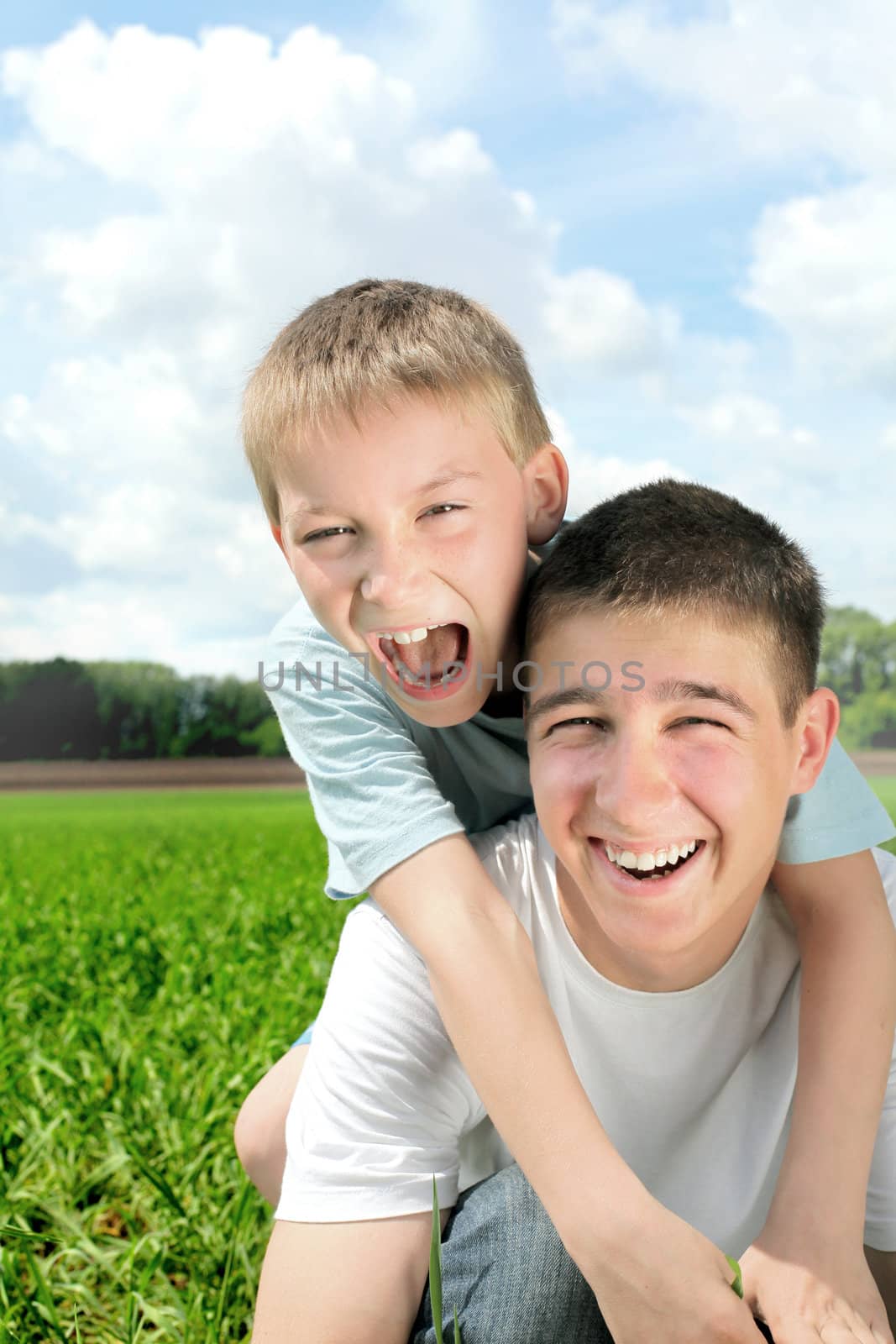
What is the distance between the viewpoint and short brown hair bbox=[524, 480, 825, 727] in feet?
6.03

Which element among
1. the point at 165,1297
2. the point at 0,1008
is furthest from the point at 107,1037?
the point at 165,1297

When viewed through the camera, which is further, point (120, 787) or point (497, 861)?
point (120, 787)

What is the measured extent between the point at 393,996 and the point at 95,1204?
135cm

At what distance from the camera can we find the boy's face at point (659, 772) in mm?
1736

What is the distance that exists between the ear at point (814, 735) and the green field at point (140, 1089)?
4.76ft

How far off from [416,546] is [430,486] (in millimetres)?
99

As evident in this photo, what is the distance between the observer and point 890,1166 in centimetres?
195

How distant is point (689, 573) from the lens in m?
1.86

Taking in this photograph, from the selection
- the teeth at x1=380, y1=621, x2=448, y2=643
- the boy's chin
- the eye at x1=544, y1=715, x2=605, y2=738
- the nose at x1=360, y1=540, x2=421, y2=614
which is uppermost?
the nose at x1=360, y1=540, x2=421, y2=614

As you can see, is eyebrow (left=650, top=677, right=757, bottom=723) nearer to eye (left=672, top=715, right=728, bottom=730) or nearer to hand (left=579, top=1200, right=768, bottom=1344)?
eye (left=672, top=715, right=728, bottom=730)

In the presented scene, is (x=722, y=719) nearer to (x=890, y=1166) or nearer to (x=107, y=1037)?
(x=890, y=1166)

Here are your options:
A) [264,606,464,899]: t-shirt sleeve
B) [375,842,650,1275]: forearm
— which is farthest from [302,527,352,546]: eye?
[375,842,650,1275]: forearm

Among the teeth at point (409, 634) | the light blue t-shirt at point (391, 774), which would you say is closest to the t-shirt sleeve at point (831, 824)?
the light blue t-shirt at point (391, 774)

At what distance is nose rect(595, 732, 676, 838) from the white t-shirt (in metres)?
0.32
